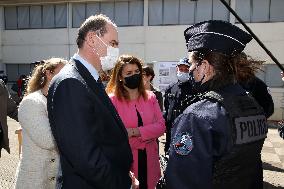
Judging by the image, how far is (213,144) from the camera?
1.66 meters

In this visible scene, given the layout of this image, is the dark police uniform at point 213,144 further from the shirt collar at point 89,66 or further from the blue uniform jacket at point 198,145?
the shirt collar at point 89,66

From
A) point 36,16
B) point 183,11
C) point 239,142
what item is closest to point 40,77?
point 239,142

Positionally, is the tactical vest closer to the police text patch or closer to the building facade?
the police text patch

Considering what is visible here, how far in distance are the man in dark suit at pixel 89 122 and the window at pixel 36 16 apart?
17139 mm

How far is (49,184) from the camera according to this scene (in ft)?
8.54

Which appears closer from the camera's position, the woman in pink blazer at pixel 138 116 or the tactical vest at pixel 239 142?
the tactical vest at pixel 239 142

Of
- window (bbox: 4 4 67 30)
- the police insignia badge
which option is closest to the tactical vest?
the police insignia badge

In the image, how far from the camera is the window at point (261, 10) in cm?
1512

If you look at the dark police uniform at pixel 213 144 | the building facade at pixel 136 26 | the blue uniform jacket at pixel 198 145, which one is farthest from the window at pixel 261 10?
the blue uniform jacket at pixel 198 145

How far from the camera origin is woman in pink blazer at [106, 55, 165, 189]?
3246 millimetres

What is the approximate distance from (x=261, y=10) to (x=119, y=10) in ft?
23.6

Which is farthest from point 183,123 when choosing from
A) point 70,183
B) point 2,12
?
point 2,12

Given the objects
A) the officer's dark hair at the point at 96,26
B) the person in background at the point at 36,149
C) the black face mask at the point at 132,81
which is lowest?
the person in background at the point at 36,149

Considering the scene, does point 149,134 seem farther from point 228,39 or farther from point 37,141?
point 228,39
